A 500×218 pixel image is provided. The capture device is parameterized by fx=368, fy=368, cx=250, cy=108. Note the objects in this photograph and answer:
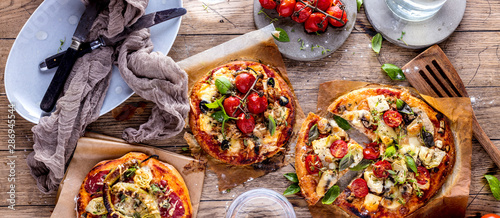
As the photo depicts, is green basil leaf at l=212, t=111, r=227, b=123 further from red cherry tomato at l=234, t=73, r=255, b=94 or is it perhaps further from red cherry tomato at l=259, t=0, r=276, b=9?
red cherry tomato at l=259, t=0, r=276, b=9

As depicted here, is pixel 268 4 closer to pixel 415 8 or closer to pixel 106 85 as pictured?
pixel 415 8

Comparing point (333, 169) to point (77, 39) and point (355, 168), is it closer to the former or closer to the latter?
point (355, 168)

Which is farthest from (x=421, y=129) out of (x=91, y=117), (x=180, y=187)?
(x=91, y=117)

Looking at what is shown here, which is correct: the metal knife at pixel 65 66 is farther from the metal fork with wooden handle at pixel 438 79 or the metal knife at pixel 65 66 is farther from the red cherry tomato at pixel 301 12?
the metal fork with wooden handle at pixel 438 79

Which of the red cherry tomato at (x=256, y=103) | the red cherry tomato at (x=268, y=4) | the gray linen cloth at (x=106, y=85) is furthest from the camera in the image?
the red cherry tomato at (x=268, y=4)

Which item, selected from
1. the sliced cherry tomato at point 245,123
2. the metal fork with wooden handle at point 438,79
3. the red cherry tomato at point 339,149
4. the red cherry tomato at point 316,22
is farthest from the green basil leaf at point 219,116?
the metal fork with wooden handle at point 438,79

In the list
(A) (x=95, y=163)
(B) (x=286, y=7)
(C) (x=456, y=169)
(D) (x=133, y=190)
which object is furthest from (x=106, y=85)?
(C) (x=456, y=169)

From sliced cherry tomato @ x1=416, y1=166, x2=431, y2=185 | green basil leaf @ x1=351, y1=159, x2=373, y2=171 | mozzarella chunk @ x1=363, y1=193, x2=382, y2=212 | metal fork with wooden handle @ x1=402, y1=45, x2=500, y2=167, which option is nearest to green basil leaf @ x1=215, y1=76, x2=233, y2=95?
green basil leaf @ x1=351, y1=159, x2=373, y2=171
